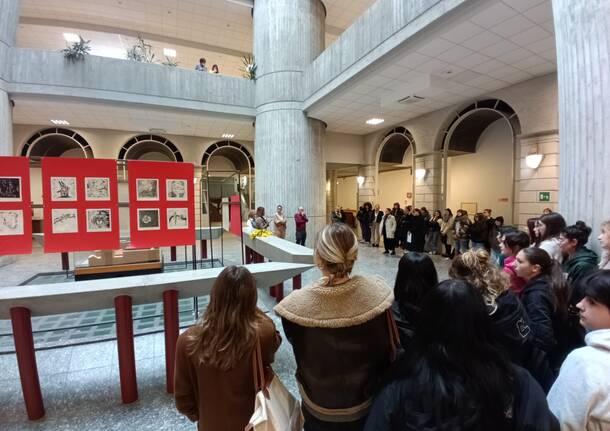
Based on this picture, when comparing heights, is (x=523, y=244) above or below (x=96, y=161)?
below

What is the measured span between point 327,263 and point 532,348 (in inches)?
54.0

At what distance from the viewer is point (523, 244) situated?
115 inches

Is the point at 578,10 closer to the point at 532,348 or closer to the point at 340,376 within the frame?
the point at 532,348

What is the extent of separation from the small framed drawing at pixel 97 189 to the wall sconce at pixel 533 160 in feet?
28.9

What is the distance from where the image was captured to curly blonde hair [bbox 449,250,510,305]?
63.1 inches

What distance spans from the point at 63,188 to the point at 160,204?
111 centimetres

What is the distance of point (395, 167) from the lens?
46.7ft

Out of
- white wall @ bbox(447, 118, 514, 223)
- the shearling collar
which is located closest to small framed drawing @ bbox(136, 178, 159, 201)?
the shearling collar

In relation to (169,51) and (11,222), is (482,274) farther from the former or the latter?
(169,51)

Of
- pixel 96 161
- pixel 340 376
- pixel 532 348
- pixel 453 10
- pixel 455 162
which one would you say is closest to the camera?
pixel 340 376

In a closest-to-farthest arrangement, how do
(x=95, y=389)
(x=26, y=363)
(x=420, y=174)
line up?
(x=26, y=363)
(x=95, y=389)
(x=420, y=174)

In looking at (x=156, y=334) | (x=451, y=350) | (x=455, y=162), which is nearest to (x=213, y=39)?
(x=455, y=162)

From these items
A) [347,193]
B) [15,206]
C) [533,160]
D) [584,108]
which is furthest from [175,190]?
[347,193]

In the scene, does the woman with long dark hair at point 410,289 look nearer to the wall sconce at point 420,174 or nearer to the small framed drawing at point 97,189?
the small framed drawing at point 97,189
